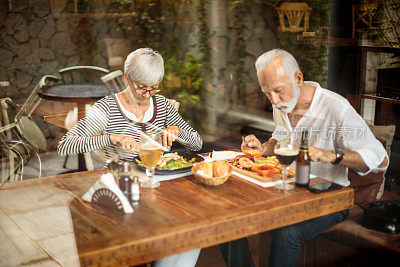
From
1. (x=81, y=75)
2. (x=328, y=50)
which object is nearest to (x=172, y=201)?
(x=81, y=75)

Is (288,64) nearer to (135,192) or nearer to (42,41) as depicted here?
(135,192)

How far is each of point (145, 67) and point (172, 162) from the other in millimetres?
566

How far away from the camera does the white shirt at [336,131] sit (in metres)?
1.96

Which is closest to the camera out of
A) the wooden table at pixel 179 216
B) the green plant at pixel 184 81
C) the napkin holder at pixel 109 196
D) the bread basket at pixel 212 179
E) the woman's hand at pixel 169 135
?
the wooden table at pixel 179 216

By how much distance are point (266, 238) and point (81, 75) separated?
4.25ft

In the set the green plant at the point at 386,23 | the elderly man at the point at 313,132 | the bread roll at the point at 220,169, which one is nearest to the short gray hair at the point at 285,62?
the elderly man at the point at 313,132

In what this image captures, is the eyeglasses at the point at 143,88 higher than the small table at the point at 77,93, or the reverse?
the eyeglasses at the point at 143,88

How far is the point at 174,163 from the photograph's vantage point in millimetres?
1886

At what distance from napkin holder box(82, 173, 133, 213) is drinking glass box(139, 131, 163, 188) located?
207mm

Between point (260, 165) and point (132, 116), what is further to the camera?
point (132, 116)

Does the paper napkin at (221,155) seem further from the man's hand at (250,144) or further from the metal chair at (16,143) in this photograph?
the metal chair at (16,143)

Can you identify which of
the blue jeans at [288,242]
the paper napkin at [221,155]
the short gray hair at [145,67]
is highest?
the short gray hair at [145,67]

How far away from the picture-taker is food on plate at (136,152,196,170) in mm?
1863

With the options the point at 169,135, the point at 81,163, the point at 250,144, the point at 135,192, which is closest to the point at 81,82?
the point at 81,163
